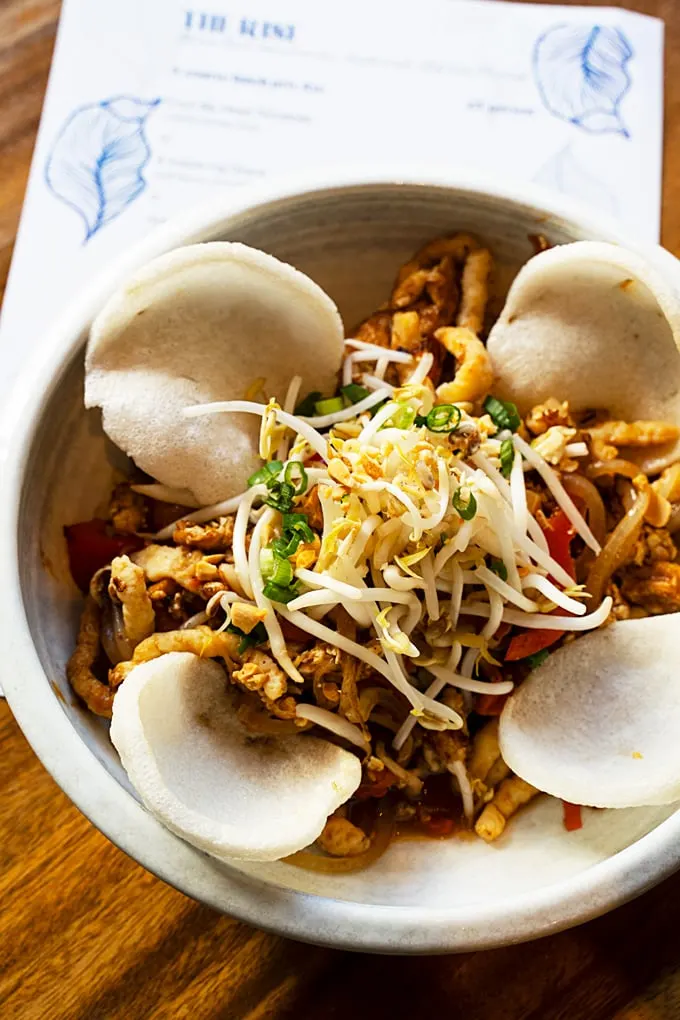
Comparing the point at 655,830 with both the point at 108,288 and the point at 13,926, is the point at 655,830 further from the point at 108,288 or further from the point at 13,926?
the point at 108,288

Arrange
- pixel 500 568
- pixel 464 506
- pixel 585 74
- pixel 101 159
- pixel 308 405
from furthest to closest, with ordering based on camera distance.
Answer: pixel 585 74 → pixel 101 159 → pixel 308 405 → pixel 500 568 → pixel 464 506

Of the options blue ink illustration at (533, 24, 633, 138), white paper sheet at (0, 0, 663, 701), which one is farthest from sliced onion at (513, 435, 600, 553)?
blue ink illustration at (533, 24, 633, 138)

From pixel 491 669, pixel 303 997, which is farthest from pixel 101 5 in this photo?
pixel 303 997

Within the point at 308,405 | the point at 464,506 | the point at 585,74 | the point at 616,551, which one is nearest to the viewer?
the point at 464,506

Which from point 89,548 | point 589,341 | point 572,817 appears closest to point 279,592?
point 89,548

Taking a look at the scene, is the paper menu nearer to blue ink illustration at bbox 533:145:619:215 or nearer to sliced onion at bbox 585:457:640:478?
blue ink illustration at bbox 533:145:619:215

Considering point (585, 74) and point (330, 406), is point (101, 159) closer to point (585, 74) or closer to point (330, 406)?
point (330, 406)
